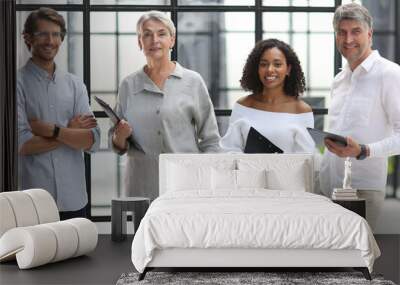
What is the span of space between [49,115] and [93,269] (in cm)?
215

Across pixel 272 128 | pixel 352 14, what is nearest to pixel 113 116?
pixel 272 128

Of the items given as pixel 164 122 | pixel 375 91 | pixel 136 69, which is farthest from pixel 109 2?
pixel 375 91

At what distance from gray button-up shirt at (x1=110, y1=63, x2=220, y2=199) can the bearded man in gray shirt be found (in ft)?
1.44

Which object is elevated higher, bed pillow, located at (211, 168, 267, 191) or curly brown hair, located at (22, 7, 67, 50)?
curly brown hair, located at (22, 7, 67, 50)

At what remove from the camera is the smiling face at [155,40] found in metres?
7.55

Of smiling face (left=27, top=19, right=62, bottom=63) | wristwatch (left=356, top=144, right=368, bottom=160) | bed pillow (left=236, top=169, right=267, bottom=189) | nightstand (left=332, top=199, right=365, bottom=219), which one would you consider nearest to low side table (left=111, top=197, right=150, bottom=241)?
bed pillow (left=236, top=169, right=267, bottom=189)

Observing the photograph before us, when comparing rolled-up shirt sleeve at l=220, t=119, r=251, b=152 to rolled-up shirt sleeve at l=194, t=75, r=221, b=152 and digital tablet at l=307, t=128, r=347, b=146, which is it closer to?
rolled-up shirt sleeve at l=194, t=75, r=221, b=152

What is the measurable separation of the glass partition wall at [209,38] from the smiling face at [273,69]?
0.17 meters

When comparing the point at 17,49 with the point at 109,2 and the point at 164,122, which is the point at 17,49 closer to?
the point at 109,2

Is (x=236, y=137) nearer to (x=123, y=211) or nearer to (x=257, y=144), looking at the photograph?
(x=257, y=144)

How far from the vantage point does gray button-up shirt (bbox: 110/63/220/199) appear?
24.5 ft

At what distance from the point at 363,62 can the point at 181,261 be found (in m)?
3.07

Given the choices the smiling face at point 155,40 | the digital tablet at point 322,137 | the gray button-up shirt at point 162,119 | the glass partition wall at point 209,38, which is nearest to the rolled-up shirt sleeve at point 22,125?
the glass partition wall at point 209,38

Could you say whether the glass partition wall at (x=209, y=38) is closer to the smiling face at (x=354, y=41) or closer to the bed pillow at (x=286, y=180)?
the smiling face at (x=354, y=41)
